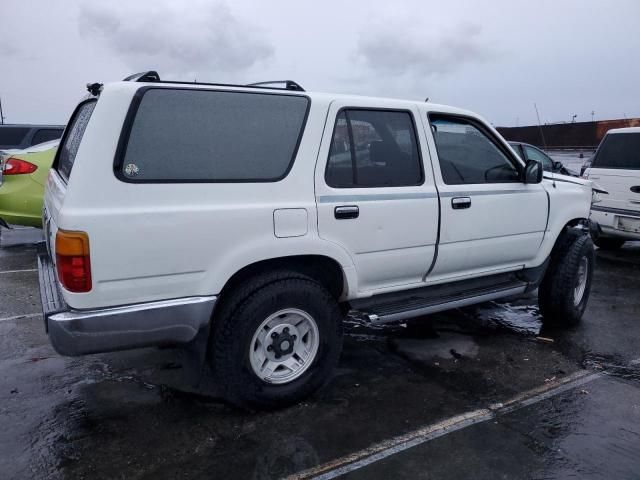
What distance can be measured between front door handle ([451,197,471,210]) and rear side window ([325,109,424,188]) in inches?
12.1

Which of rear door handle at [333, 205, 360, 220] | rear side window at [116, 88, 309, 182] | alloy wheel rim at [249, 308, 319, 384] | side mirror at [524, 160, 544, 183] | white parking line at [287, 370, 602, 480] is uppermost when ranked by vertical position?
rear side window at [116, 88, 309, 182]

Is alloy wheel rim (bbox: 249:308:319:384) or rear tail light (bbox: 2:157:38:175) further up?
rear tail light (bbox: 2:157:38:175)

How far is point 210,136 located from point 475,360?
105 inches

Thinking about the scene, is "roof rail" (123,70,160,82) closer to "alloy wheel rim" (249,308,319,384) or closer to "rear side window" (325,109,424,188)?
"rear side window" (325,109,424,188)

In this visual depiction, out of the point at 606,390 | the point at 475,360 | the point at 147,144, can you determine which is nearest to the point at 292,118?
the point at 147,144

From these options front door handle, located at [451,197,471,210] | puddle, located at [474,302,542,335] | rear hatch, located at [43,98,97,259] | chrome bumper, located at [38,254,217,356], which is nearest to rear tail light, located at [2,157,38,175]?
rear hatch, located at [43,98,97,259]

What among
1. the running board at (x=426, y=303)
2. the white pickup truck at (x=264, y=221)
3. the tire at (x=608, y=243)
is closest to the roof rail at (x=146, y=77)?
the white pickup truck at (x=264, y=221)

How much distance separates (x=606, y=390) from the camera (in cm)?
380

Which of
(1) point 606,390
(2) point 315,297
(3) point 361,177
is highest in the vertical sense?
(3) point 361,177

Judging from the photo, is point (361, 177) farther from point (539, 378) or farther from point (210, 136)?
point (539, 378)

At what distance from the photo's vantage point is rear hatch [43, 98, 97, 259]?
3.12 metres

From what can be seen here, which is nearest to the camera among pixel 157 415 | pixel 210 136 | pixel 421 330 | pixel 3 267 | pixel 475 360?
pixel 210 136

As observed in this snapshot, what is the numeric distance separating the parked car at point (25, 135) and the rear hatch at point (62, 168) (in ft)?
23.7

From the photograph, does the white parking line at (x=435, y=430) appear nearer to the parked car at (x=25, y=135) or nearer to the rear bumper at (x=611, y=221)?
the rear bumper at (x=611, y=221)
